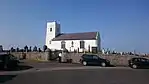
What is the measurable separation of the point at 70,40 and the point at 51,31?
871cm

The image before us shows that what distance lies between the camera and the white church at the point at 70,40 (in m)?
68.2

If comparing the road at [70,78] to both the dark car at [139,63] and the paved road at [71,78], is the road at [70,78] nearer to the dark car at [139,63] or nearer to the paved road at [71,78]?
the paved road at [71,78]

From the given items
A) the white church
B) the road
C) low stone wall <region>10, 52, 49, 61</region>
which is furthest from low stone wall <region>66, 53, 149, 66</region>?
the white church

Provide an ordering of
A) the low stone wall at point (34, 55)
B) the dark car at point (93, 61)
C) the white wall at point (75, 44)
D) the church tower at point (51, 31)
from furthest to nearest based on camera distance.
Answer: the church tower at point (51, 31) < the white wall at point (75, 44) < the low stone wall at point (34, 55) < the dark car at point (93, 61)

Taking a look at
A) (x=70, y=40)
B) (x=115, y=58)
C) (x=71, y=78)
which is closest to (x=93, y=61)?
(x=115, y=58)

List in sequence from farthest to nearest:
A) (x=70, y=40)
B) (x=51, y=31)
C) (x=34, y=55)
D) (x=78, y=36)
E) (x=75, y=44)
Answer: (x=51, y=31) → (x=78, y=36) → (x=70, y=40) → (x=75, y=44) → (x=34, y=55)

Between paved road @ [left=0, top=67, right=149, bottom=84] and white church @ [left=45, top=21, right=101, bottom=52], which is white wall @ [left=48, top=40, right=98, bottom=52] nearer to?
white church @ [left=45, top=21, right=101, bottom=52]

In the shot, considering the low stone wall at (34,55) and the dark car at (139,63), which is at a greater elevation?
the low stone wall at (34,55)

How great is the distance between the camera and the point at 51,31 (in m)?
77.6

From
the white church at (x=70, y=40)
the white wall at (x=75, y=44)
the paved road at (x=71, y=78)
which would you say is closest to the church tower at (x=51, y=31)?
the white church at (x=70, y=40)

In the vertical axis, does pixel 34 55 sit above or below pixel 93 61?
above

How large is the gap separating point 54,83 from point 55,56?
3003 centimetres

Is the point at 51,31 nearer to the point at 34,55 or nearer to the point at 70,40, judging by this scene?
the point at 70,40

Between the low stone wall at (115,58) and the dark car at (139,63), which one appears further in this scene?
the low stone wall at (115,58)
